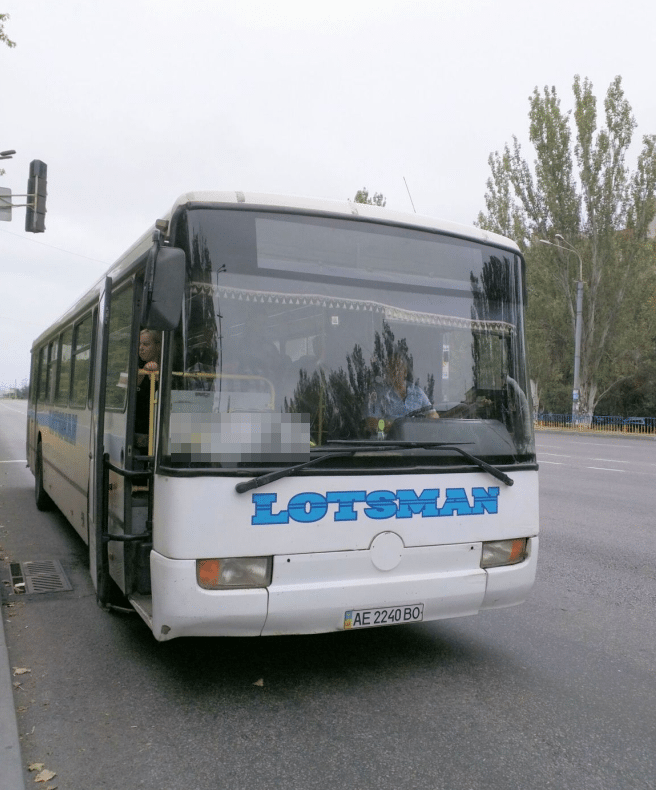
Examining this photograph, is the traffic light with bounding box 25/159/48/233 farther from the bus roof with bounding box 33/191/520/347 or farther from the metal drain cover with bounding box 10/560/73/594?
the bus roof with bounding box 33/191/520/347

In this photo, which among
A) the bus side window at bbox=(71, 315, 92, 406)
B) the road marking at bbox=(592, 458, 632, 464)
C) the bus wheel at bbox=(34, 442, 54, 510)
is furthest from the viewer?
→ the road marking at bbox=(592, 458, 632, 464)

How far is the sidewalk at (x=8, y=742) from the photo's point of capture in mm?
3244

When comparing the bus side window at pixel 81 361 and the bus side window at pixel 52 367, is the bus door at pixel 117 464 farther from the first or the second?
the bus side window at pixel 52 367

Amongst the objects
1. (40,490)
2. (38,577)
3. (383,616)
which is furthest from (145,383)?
(40,490)

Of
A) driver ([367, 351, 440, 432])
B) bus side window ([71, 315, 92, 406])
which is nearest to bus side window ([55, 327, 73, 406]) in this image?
bus side window ([71, 315, 92, 406])

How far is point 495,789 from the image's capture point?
329cm

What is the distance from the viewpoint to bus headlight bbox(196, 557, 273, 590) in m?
3.96

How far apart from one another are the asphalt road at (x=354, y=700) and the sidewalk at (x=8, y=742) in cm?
9

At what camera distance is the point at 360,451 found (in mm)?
4238

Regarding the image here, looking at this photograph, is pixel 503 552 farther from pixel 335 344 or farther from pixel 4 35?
pixel 4 35

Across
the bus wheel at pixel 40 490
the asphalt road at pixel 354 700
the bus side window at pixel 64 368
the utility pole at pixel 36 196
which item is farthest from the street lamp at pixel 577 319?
the asphalt road at pixel 354 700

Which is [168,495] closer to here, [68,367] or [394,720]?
[394,720]

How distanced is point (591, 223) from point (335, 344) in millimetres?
33037

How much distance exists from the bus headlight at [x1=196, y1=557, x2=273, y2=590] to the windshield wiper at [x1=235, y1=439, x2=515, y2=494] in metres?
0.36
